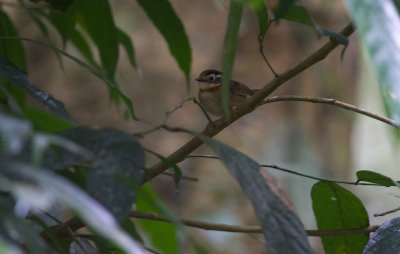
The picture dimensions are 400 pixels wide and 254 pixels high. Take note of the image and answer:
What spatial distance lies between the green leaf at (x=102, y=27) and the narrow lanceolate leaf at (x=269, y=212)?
2.14 ft

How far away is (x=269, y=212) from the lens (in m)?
0.94

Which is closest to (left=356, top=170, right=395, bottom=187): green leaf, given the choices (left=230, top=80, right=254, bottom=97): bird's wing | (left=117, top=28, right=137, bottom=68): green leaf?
(left=117, top=28, right=137, bottom=68): green leaf

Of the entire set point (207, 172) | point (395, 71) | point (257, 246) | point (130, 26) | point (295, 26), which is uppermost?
point (295, 26)

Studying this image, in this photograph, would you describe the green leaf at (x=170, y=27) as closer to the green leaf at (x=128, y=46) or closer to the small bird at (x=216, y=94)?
the green leaf at (x=128, y=46)

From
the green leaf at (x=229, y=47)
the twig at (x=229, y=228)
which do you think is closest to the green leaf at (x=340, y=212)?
the twig at (x=229, y=228)

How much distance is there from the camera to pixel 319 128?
4.89m

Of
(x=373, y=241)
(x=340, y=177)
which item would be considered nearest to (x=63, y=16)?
(x=373, y=241)

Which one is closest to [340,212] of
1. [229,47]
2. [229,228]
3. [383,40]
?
[229,228]

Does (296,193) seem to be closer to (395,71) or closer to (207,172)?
(207,172)

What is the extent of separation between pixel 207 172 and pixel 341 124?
3.67 ft

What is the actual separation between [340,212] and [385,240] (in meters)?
0.16

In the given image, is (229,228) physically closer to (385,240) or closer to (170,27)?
(385,240)

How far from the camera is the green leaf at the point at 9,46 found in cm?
161

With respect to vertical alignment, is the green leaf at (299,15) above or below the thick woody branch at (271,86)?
above
